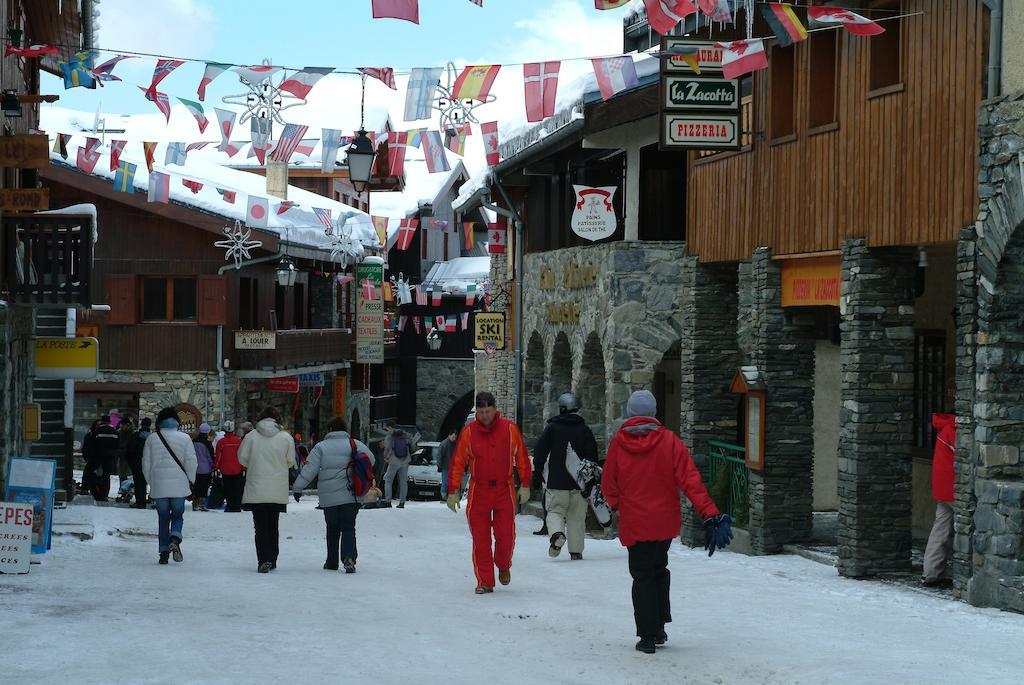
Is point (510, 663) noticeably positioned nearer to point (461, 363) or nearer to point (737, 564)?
point (737, 564)

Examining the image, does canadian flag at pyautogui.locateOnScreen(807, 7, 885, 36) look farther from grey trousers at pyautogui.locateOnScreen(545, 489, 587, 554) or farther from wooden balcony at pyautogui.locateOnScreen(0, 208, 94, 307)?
wooden balcony at pyautogui.locateOnScreen(0, 208, 94, 307)

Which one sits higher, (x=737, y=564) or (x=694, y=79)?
(x=694, y=79)

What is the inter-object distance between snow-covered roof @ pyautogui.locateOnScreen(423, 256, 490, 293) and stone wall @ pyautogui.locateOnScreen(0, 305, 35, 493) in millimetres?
36014

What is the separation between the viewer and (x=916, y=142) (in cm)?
1274

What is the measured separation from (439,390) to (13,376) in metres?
39.2

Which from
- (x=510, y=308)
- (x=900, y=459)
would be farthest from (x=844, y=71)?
(x=510, y=308)

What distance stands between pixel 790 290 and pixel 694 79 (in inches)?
100

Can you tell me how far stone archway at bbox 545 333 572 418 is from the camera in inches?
1013

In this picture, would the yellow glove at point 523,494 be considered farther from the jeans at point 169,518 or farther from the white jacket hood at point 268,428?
the jeans at point 169,518

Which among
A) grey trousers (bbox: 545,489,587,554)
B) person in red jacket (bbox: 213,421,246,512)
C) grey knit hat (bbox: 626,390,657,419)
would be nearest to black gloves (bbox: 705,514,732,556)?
grey knit hat (bbox: 626,390,657,419)

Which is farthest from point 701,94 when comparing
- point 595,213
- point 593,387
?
point 593,387

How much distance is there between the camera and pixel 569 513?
605 inches

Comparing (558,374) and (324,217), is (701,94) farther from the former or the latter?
(324,217)

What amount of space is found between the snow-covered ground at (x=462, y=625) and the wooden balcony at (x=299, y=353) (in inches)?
796
